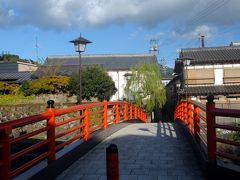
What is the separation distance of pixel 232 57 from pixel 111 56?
53.7 feet

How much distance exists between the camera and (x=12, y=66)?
42.3 metres

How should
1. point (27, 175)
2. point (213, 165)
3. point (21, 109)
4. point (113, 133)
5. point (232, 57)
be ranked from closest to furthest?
point (27, 175)
point (213, 165)
point (113, 133)
point (21, 109)
point (232, 57)

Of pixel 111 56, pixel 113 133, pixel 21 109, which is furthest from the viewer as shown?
pixel 111 56

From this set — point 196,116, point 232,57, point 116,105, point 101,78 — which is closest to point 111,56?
point 101,78

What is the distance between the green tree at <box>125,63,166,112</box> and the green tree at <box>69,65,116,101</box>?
2037 millimetres

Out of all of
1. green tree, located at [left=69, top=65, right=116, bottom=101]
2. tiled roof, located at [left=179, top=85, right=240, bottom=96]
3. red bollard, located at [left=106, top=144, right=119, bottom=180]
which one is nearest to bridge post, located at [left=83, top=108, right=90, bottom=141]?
red bollard, located at [left=106, top=144, right=119, bottom=180]

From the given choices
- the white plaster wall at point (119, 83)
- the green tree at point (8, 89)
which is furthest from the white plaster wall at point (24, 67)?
the white plaster wall at point (119, 83)

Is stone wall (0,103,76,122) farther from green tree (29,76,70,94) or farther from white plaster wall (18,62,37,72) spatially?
white plaster wall (18,62,37,72)

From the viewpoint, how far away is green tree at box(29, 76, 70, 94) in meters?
30.0

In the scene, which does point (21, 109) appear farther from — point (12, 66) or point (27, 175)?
point (27, 175)

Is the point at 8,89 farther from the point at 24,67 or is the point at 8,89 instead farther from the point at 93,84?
the point at 24,67

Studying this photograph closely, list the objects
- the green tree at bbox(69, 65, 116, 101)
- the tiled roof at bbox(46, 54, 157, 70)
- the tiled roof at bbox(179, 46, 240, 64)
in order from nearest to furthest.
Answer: the tiled roof at bbox(179, 46, 240, 64) → the green tree at bbox(69, 65, 116, 101) → the tiled roof at bbox(46, 54, 157, 70)

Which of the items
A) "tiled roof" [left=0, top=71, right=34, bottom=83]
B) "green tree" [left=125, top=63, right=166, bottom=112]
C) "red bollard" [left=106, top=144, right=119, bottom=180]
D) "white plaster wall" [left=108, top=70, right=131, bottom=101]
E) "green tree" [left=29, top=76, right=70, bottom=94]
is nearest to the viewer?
"red bollard" [left=106, top=144, right=119, bottom=180]

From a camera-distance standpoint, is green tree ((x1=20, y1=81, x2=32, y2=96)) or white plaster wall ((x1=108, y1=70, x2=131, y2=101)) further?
white plaster wall ((x1=108, y1=70, x2=131, y2=101))
